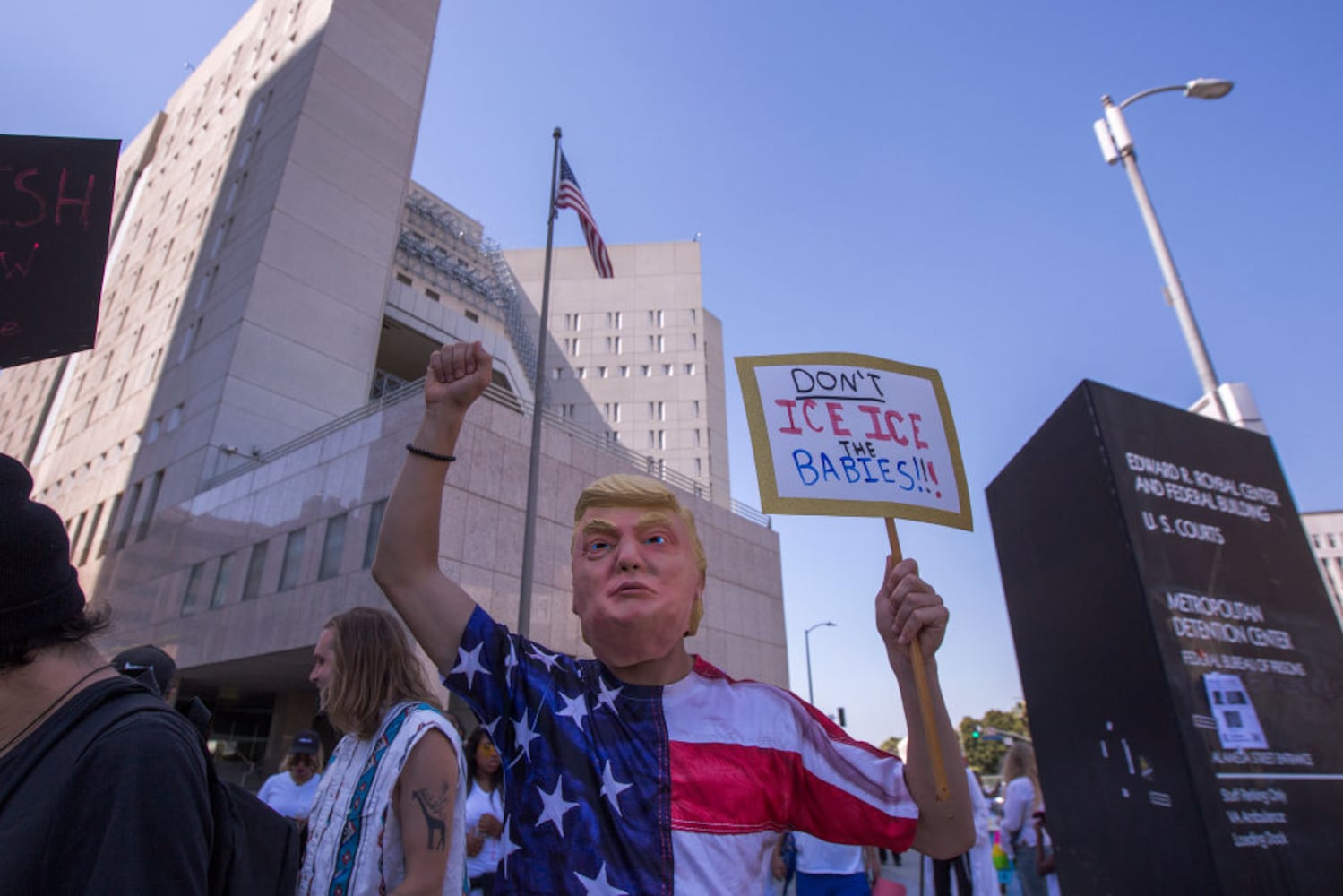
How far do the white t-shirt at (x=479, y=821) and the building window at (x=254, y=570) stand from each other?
53.0 feet

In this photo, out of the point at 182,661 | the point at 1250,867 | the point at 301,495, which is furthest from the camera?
the point at 182,661

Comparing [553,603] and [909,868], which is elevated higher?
[553,603]

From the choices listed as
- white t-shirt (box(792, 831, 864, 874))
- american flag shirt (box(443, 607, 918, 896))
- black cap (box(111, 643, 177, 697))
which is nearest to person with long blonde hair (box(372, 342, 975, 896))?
american flag shirt (box(443, 607, 918, 896))

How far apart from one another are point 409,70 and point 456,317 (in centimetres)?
1149

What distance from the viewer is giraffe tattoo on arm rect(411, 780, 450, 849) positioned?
2539mm

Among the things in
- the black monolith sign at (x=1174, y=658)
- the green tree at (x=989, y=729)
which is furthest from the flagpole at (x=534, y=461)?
the green tree at (x=989, y=729)

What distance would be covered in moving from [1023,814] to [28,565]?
8701 mm

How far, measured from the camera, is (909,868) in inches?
724

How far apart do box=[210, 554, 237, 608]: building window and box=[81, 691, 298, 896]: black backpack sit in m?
21.9

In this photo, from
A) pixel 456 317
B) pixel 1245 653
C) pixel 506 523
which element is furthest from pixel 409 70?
pixel 1245 653

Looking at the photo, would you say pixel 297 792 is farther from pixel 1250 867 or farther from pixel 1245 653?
pixel 1245 653

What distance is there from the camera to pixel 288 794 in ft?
21.4

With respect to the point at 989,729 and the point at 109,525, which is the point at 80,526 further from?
the point at 989,729

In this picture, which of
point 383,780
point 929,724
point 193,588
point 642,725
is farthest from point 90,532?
point 929,724
